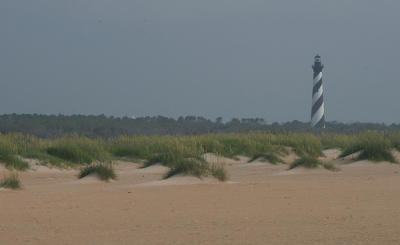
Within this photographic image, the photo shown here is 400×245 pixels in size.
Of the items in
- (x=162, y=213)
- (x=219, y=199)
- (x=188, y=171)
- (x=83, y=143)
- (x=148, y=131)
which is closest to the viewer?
(x=162, y=213)

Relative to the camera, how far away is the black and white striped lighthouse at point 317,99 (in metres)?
71.1

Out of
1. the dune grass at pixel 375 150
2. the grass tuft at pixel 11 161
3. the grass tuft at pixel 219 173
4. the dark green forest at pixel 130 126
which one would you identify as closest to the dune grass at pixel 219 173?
the grass tuft at pixel 219 173

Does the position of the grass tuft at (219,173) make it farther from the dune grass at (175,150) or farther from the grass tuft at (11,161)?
the grass tuft at (11,161)

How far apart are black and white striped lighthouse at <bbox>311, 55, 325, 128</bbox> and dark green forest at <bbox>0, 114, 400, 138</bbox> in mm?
980

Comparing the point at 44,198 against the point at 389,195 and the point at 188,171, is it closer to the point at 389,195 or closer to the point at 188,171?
the point at 188,171

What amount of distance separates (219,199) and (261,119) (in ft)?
278

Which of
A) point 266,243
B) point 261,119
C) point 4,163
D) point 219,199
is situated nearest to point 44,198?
point 219,199

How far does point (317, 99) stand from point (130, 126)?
16.5 meters

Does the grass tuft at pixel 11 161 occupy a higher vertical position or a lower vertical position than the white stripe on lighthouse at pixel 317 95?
lower

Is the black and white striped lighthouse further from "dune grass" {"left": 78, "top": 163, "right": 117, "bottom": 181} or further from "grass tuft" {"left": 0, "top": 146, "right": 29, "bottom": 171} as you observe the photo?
"dune grass" {"left": 78, "top": 163, "right": 117, "bottom": 181}

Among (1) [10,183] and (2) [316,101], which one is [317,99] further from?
(1) [10,183]

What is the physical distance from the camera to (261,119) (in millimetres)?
97625

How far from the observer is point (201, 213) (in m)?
11.2

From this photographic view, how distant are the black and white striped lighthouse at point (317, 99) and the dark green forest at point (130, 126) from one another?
0.98 m
